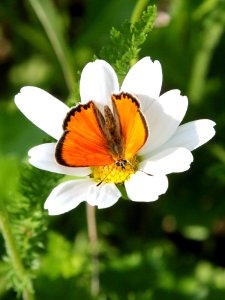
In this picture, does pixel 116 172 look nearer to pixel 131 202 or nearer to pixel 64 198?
pixel 64 198

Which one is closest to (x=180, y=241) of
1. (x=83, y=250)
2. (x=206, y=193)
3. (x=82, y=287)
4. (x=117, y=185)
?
(x=206, y=193)

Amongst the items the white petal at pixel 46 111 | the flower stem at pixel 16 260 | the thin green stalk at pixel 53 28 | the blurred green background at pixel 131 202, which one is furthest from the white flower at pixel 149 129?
the thin green stalk at pixel 53 28

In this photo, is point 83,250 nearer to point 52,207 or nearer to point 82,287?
point 82,287

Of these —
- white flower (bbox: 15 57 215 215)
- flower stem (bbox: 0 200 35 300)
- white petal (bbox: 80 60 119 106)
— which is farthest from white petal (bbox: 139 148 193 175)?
flower stem (bbox: 0 200 35 300)

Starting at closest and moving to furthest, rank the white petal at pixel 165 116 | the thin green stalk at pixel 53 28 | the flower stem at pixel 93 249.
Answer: the white petal at pixel 165 116, the flower stem at pixel 93 249, the thin green stalk at pixel 53 28

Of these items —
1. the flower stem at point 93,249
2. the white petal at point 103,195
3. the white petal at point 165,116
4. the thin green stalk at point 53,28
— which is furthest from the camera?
the thin green stalk at point 53,28

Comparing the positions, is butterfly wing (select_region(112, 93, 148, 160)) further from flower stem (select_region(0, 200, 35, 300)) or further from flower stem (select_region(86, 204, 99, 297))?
flower stem (select_region(86, 204, 99, 297))

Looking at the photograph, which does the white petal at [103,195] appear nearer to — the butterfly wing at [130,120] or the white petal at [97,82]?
the butterfly wing at [130,120]
